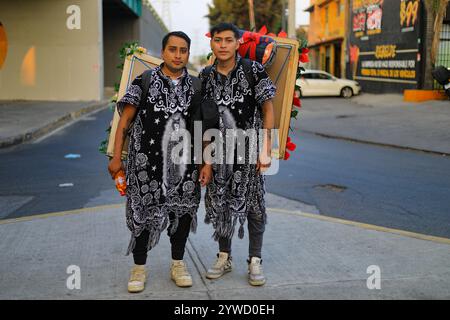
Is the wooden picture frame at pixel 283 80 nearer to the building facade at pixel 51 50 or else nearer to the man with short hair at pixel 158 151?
the man with short hair at pixel 158 151

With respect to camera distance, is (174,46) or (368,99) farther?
(368,99)

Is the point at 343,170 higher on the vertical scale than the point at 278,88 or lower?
lower

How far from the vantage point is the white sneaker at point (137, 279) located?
3.83 m

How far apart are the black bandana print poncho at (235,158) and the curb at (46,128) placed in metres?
8.61

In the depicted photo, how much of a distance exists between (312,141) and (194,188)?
9363 mm

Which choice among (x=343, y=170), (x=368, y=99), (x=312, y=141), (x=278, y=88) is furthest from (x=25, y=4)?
(x=278, y=88)

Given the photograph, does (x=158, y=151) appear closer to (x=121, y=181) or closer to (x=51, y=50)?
(x=121, y=181)

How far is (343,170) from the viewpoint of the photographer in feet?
29.9

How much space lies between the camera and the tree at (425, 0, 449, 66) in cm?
2038

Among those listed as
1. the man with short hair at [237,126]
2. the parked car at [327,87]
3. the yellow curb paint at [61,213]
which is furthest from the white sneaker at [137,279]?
the parked car at [327,87]

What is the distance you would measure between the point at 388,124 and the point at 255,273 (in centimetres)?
1251
